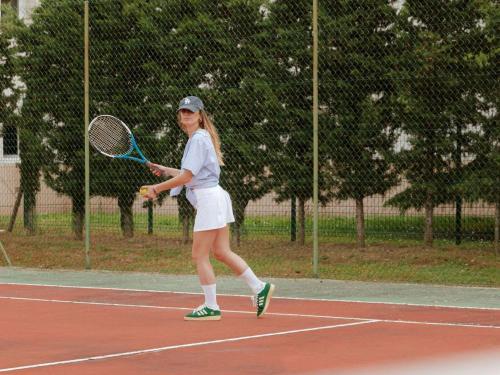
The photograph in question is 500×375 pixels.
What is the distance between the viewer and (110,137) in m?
12.1

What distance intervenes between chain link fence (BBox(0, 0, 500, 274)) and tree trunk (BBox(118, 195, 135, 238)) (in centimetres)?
2

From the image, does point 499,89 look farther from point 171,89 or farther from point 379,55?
point 171,89

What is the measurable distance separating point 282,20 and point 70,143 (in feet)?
11.5

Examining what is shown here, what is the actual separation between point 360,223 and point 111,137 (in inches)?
151

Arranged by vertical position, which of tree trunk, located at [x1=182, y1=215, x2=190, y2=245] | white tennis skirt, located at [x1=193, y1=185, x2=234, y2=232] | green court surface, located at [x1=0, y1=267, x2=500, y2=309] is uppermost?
white tennis skirt, located at [x1=193, y1=185, x2=234, y2=232]

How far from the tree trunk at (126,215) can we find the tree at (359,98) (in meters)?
3.35

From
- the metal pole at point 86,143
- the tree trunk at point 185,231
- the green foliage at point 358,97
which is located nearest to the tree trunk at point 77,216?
the metal pole at point 86,143

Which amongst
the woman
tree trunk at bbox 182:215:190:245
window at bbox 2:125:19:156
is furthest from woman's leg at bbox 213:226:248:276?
window at bbox 2:125:19:156

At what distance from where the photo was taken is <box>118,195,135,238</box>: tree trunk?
17094mm

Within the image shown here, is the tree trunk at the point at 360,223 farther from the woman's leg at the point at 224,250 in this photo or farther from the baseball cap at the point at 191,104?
the baseball cap at the point at 191,104

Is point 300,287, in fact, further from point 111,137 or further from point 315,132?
point 111,137

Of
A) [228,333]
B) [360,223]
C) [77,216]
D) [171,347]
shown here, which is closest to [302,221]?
[360,223]

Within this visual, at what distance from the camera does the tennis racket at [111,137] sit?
12.0m

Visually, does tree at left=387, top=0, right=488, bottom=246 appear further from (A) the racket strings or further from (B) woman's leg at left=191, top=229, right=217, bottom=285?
(B) woman's leg at left=191, top=229, right=217, bottom=285
